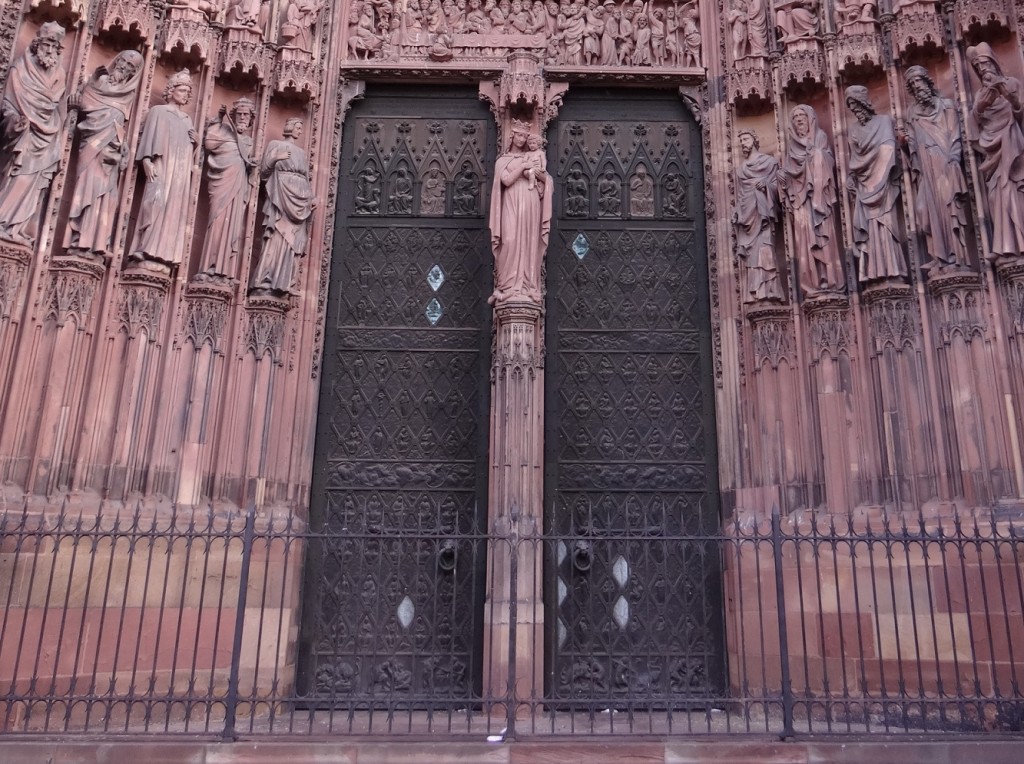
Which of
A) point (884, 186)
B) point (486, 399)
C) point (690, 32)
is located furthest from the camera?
point (690, 32)

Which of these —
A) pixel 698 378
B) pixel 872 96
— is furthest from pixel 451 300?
pixel 872 96

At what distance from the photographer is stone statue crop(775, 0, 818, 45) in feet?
31.3

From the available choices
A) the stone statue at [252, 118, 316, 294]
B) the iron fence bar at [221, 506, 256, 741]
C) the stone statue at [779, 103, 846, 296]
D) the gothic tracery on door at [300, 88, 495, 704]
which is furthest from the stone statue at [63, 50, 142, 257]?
the stone statue at [779, 103, 846, 296]

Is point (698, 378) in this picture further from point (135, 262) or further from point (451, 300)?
point (135, 262)

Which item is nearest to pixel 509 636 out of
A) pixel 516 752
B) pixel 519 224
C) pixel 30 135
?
pixel 516 752

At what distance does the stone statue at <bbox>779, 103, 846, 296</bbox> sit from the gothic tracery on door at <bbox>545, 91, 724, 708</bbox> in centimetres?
122

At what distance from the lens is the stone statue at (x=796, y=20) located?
9.55 meters

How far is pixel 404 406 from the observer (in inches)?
372

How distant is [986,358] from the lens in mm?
7742

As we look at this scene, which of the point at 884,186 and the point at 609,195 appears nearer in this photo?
the point at 884,186

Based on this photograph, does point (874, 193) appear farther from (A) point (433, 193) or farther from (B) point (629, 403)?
(A) point (433, 193)

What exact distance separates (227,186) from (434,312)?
2578mm

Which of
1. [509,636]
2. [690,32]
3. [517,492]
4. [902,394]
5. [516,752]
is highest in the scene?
[690,32]

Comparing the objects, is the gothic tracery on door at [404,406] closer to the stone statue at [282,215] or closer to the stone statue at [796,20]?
the stone statue at [282,215]
